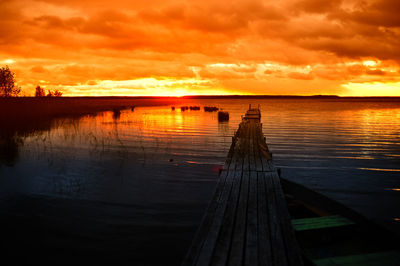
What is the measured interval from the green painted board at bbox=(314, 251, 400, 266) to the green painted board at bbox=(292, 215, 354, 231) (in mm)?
1080

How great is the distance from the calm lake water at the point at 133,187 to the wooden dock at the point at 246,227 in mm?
2067

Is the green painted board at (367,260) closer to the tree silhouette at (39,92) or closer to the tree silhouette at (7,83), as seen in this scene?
the tree silhouette at (7,83)

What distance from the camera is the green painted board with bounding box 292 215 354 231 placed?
6.94 m

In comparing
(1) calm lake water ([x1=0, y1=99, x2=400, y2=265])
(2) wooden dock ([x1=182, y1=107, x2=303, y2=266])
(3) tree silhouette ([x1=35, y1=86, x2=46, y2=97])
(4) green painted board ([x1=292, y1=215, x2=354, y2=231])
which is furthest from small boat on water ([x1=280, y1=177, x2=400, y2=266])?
(3) tree silhouette ([x1=35, y1=86, x2=46, y2=97])

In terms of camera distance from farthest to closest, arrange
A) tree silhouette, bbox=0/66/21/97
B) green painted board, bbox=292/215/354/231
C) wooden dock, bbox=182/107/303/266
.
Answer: tree silhouette, bbox=0/66/21/97
green painted board, bbox=292/215/354/231
wooden dock, bbox=182/107/303/266

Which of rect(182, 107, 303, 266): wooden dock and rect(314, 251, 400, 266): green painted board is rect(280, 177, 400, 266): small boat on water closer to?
rect(314, 251, 400, 266): green painted board

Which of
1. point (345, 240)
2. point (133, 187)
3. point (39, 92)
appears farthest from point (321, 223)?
point (39, 92)

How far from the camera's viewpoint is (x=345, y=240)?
23.0 feet

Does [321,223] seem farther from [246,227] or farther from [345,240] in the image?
[246,227]

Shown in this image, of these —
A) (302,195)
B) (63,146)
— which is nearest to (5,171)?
(63,146)

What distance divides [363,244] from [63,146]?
75.6 ft

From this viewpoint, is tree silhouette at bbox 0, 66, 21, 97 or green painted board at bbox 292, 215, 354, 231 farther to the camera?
tree silhouette at bbox 0, 66, 21, 97

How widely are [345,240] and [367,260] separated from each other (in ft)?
4.15

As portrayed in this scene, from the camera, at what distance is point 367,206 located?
11492 mm
